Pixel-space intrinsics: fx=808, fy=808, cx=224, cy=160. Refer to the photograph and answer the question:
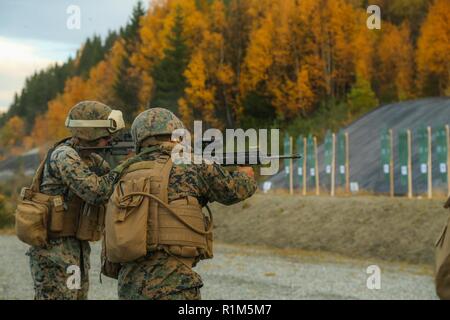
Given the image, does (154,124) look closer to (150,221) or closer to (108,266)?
(150,221)

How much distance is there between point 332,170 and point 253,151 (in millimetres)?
21521

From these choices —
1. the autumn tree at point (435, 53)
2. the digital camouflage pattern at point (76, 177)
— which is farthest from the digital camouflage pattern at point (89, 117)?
the autumn tree at point (435, 53)

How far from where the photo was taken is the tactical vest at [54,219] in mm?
6320

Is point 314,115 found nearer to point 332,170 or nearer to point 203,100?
point 203,100

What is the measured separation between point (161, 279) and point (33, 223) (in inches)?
66.2

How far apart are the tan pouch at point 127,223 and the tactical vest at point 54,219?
1251 mm

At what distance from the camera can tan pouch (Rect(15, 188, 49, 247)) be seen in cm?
Result: 630

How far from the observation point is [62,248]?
6.39 metres

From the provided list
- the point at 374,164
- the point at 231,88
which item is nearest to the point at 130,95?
the point at 231,88

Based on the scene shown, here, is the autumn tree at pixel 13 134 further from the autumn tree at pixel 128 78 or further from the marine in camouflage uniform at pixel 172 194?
the marine in camouflage uniform at pixel 172 194

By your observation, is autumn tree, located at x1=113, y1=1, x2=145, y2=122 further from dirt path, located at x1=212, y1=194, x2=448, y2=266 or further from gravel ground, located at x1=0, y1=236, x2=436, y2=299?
gravel ground, located at x1=0, y1=236, x2=436, y2=299

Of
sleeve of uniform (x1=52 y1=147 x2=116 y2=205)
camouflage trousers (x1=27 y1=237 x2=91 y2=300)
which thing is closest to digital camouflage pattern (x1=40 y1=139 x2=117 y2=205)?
sleeve of uniform (x1=52 y1=147 x2=116 y2=205)

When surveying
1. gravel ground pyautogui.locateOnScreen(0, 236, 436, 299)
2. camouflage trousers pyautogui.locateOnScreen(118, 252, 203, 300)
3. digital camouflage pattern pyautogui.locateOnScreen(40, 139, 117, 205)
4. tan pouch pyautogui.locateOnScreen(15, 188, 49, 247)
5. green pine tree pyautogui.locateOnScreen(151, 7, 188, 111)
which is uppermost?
green pine tree pyautogui.locateOnScreen(151, 7, 188, 111)
